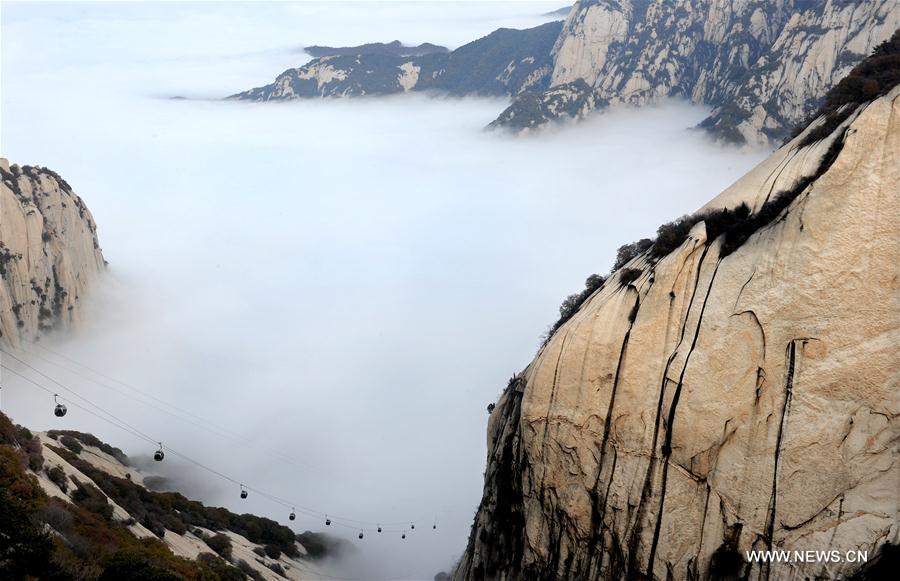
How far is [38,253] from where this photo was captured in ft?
358

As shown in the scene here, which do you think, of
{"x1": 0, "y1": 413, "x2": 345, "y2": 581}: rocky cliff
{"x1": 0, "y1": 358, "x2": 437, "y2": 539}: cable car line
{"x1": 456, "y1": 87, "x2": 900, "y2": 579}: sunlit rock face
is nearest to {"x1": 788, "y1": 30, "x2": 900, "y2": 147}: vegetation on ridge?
{"x1": 456, "y1": 87, "x2": 900, "y2": 579}: sunlit rock face

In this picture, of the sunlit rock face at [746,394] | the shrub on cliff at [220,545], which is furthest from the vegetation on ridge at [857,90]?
the shrub on cliff at [220,545]

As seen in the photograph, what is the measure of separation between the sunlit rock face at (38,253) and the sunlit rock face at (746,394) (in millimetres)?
97291

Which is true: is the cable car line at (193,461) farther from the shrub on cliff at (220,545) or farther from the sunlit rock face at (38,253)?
the shrub on cliff at (220,545)

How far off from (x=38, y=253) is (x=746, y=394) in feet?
366

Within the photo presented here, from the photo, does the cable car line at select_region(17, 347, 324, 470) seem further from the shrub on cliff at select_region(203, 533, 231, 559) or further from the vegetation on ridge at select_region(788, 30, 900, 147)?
the vegetation on ridge at select_region(788, 30, 900, 147)

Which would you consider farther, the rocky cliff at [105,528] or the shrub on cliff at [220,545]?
the shrub on cliff at [220,545]

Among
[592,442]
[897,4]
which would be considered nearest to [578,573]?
[592,442]

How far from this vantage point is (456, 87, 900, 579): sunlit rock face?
2397 cm

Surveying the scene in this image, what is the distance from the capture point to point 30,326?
109 m

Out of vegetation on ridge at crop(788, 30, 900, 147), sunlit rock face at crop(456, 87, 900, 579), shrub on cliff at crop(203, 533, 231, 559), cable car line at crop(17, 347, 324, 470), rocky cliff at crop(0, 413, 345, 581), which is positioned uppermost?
vegetation on ridge at crop(788, 30, 900, 147)

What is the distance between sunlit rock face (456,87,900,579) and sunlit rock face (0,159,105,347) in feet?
319

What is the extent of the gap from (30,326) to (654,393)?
356 ft

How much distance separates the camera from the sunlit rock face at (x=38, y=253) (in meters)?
103
